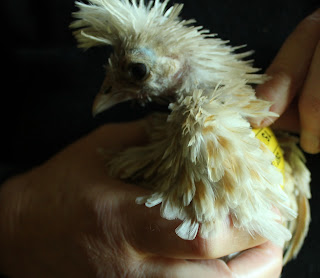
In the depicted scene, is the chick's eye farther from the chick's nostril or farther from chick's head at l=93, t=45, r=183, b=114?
the chick's nostril

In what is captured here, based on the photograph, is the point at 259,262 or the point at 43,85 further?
the point at 43,85

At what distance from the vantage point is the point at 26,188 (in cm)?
111

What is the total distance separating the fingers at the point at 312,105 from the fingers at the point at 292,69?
0.12ft

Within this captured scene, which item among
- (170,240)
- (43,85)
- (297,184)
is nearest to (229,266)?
(170,240)

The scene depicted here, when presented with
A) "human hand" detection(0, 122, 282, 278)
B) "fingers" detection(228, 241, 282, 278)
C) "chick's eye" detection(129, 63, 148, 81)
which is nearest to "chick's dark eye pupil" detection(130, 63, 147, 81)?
"chick's eye" detection(129, 63, 148, 81)

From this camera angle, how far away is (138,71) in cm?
78

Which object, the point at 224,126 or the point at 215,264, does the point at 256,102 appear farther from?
the point at 215,264

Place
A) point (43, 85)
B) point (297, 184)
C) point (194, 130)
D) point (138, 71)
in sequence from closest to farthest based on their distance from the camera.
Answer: point (194, 130) → point (138, 71) → point (297, 184) → point (43, 85)

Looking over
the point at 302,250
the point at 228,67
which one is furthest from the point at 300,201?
the point at 228,67

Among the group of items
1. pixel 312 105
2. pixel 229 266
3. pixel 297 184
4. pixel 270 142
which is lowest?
pixel 229 266

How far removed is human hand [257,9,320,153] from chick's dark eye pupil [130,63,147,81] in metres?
0.30

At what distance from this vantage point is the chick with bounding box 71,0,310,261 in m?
0.67

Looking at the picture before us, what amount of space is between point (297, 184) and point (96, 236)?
559mm

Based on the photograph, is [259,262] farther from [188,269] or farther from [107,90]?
[107,90]
